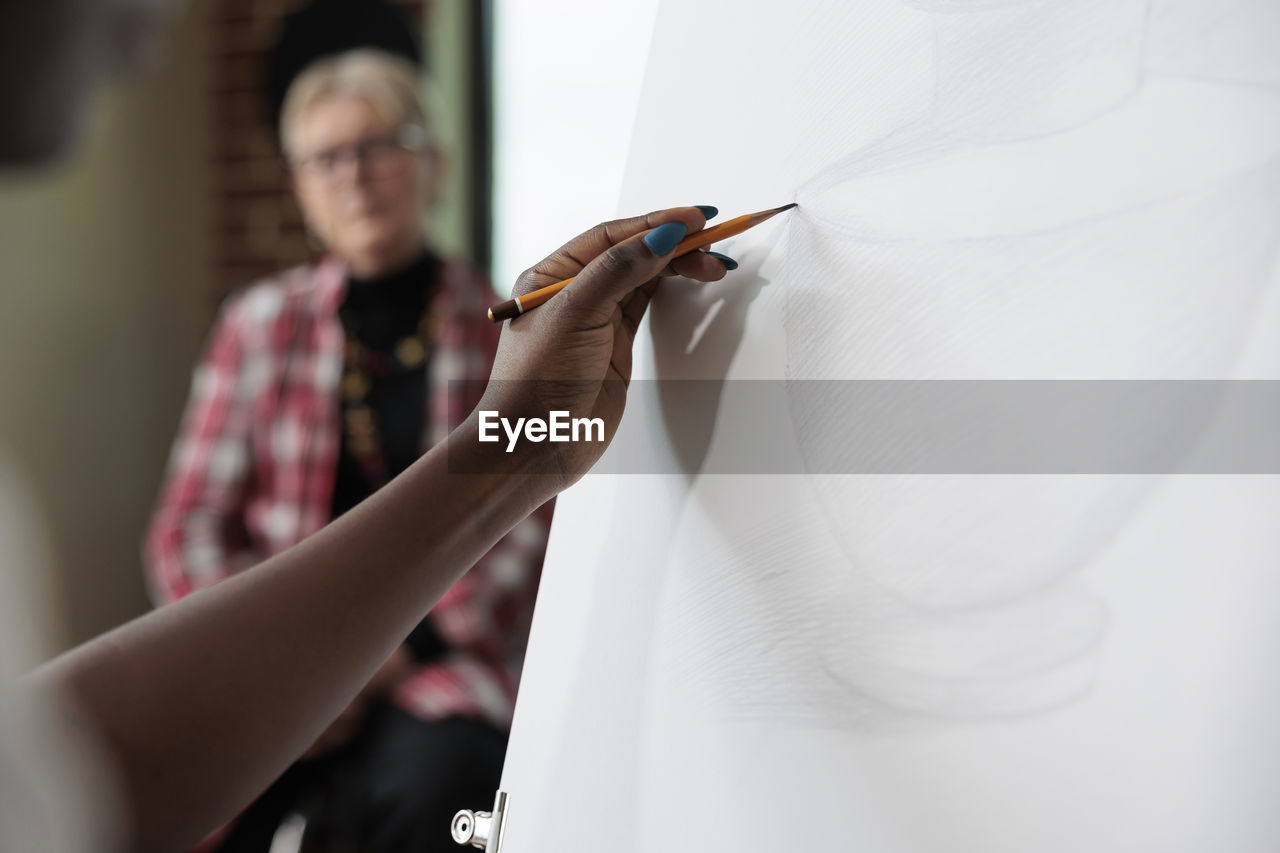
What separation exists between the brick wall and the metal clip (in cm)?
124

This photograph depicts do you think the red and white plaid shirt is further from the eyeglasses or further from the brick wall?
the brick wall

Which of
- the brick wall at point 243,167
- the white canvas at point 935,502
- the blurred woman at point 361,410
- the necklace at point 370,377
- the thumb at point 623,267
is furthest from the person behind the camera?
the brick wall at point 243,167

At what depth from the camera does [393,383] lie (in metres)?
1.04

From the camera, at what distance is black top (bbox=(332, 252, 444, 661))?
1.01m

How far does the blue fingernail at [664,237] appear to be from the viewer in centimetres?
40

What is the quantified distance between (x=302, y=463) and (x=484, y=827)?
610 mm

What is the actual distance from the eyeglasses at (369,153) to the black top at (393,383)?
0.11 metres

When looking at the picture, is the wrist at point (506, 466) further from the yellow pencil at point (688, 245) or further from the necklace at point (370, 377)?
the necklace at point (370, 377)

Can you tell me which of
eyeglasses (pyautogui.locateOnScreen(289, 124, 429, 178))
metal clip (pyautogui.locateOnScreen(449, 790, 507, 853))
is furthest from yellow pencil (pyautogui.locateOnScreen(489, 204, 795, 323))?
eyeglasses (pyautogui.locateOnScreen(289, 124, 429, 178))

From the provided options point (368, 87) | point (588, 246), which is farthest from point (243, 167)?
point (588, 246)

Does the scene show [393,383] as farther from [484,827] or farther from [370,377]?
[484,827]

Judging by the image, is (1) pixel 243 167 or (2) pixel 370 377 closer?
(2) pixel 370 377

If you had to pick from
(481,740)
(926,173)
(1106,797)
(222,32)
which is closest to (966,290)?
(926,173)

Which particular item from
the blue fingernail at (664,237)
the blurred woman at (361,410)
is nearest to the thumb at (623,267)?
the blue fingernail at (664,237)
